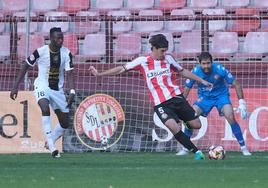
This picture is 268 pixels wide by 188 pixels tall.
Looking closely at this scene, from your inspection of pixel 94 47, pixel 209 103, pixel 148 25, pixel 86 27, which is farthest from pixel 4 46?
pixel 209 103

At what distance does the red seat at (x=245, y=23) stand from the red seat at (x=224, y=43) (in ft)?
0.64

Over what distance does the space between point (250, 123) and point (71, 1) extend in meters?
5.17

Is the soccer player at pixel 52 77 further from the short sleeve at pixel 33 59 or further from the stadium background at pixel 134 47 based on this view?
the stadium background at pixel 134 47

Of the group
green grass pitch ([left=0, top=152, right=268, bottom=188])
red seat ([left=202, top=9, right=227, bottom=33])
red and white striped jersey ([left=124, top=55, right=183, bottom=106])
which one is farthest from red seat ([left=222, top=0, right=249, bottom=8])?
red and white striped jersey ([left=124, top=55, right=183, bottom=106])

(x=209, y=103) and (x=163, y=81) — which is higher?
(x=163, y=81)

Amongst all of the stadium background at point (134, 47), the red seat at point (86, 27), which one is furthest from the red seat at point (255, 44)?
the red seat at point (86, 27)

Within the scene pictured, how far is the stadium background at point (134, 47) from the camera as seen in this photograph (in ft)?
58.0

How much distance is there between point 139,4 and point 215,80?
13.2 ft

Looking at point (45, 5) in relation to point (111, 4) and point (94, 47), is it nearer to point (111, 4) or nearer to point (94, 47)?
point (111, 4)

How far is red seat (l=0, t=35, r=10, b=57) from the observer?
62.6 feet

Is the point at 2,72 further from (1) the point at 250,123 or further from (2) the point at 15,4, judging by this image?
(1) the point at 250,123

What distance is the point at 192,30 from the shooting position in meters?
18.8

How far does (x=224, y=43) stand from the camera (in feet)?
61.6

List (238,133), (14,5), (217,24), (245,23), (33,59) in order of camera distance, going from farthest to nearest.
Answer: (14,5)
(217,24)
(245,23)
(238,133)
(33,59)
